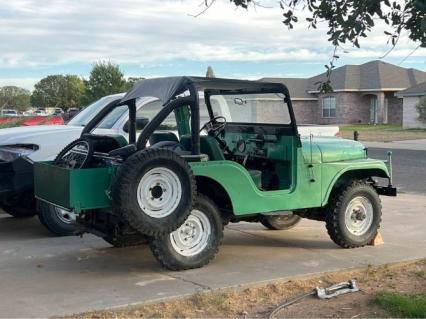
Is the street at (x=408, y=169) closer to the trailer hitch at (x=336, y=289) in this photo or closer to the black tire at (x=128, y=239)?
the trailer hitch at (x=336, y=289)

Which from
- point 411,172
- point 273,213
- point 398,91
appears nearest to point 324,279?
point 273,213

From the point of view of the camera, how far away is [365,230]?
23.3ft

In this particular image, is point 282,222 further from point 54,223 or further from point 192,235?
point 54,223

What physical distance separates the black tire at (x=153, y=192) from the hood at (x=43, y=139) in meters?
2.89

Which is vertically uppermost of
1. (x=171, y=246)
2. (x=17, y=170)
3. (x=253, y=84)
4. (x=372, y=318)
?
(x=253, y=84)

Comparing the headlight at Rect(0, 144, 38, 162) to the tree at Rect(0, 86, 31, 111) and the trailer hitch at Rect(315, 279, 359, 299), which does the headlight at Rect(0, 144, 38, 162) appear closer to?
the trailer hitch at Rect(315, 279, 359, 299)

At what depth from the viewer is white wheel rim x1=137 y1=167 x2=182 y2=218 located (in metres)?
5.39

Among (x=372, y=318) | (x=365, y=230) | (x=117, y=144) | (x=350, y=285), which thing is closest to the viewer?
(x=372, y=318)

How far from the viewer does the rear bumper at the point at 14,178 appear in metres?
7.51

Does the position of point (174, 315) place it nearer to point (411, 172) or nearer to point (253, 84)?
point (253, 84)

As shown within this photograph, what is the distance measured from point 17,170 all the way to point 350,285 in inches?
169

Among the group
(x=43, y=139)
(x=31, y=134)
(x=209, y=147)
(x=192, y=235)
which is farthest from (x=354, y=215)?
(x=31, y=134)

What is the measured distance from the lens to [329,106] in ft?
162

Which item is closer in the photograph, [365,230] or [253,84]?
[253,84]
